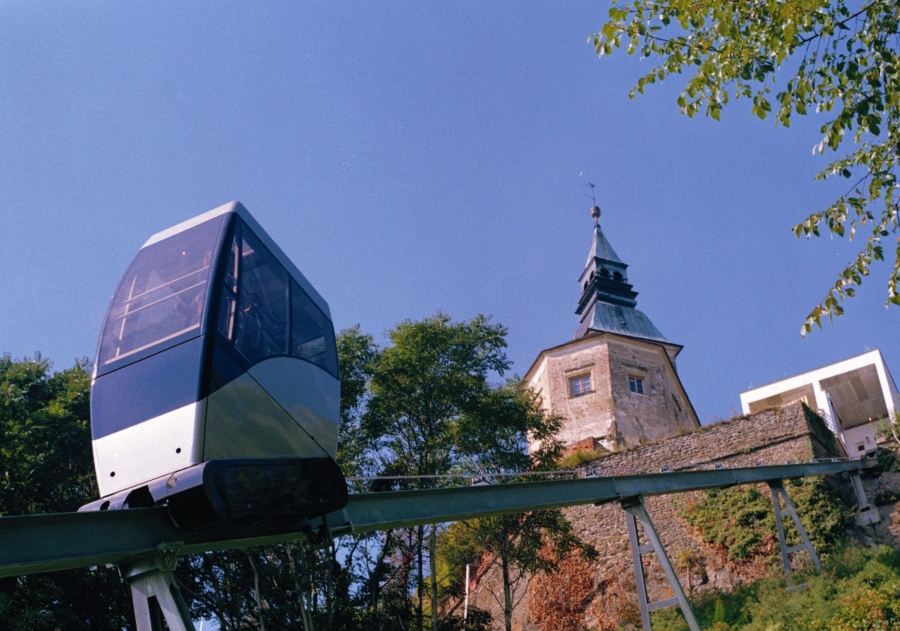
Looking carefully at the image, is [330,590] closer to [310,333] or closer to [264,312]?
[310,333]

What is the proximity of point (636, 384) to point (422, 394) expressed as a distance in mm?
18499

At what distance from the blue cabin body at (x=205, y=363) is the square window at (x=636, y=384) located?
26.3 meters

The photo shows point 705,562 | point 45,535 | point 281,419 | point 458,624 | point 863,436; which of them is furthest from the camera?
point 863,436

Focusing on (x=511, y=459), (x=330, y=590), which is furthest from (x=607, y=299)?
(x=330, y=590)

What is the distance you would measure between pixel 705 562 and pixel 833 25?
52.2 ft

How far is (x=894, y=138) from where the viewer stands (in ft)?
26.7

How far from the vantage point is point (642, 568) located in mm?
11852

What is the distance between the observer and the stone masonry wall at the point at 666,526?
2055 centimetres

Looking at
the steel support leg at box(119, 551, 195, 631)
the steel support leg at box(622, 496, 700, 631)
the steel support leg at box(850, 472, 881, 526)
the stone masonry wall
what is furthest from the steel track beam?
the steel support leg at box(850, 472, 881, 526)

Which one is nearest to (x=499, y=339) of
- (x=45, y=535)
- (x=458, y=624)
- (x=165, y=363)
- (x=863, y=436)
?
(x=458, y=624)

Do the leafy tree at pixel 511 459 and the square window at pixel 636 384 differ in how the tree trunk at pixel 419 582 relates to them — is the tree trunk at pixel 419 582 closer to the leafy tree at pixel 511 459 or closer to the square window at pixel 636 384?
the leafy tree at pixel 511 459

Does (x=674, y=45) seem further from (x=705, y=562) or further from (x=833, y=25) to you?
(x=705, y=562)

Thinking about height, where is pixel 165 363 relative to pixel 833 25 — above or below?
below

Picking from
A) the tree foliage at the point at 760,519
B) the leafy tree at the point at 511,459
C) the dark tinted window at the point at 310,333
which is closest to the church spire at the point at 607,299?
the tree foliage at the point at 760,519
